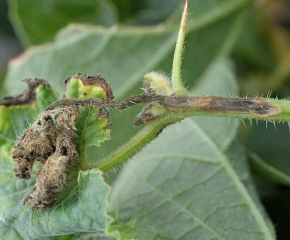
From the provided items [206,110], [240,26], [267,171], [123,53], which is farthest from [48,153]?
[240,26]

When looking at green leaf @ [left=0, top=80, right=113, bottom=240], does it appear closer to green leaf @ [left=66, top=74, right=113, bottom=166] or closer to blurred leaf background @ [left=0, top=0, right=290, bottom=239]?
green leaf @ [left=66, top=74, right=113, bottom=166]

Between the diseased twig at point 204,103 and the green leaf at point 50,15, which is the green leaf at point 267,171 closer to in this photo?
the diseased twig at point 204,103

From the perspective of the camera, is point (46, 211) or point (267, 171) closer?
point (46, 211)

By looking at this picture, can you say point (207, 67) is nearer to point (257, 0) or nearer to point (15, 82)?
point (257, 0)

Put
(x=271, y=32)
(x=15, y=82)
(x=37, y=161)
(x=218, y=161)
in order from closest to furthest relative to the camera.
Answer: (x=37, y=161), (x=218, y=161), (x=15, y=82), (x=271, y=32)

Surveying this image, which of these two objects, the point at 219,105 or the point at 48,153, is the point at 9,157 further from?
the point at 219,105

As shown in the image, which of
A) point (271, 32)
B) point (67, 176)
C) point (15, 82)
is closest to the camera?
point (67, 176)

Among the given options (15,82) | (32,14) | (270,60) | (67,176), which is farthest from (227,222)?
(32,14)

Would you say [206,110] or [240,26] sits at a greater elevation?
[240,26]
